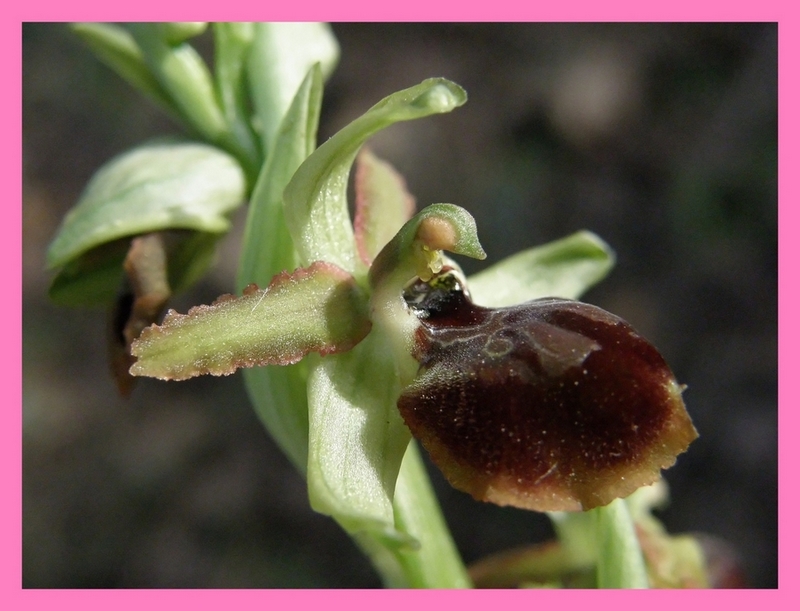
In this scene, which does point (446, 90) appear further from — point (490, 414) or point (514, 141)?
point (514, 141)

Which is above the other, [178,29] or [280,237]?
[178,29]

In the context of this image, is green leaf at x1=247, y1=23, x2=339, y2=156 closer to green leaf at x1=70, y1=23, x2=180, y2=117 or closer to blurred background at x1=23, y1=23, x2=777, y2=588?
green leaf at x1=70, y1=23, x2=180, y2=117

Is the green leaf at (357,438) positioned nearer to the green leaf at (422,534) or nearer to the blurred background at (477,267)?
the green leaf at (422,534)

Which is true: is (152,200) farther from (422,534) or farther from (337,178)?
(422,534)

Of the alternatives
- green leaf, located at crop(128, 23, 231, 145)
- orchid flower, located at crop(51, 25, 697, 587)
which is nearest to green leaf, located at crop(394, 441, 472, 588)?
orchid flower, located at crop(51, 25, 697, 587)

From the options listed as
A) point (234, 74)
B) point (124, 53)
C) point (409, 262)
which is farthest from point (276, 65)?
point (409, 262)

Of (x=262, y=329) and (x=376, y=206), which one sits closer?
(x=262, y=329)
